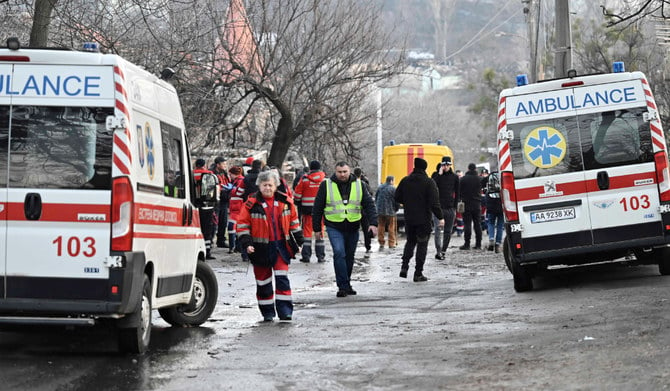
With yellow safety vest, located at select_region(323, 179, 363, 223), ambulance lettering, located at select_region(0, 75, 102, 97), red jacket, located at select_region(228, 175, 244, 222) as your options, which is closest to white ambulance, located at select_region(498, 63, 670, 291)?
yellow safety vest, located at select_region(323, 179, 363, 223)

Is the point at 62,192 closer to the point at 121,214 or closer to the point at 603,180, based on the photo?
the point at 121,214

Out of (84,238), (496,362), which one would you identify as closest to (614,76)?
(496,362)

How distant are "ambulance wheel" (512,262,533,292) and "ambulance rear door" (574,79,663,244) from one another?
992 mm

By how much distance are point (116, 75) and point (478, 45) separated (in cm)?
14570

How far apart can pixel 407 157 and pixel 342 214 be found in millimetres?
19007

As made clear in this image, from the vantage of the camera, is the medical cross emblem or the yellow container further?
the yellow container

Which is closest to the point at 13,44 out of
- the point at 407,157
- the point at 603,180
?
the point at 603,180

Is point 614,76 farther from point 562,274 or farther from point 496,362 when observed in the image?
point 496,362

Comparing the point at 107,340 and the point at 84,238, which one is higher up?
the point at 84,238

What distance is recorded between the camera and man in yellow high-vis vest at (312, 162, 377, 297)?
15.5m

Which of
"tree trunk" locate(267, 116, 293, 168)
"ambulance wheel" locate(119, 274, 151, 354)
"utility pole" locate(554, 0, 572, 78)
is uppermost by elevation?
"utility pole" locate(554, 0, 572, 78)

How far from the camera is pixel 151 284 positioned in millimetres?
10133

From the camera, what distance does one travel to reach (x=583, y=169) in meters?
14.2

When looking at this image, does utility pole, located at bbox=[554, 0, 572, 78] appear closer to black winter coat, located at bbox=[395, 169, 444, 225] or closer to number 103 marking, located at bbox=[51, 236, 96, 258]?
black winter coat, located at bbox=[395, 169, 444, 225]
